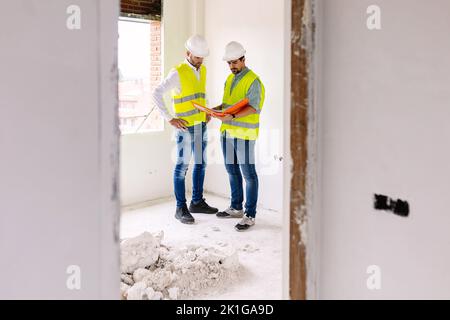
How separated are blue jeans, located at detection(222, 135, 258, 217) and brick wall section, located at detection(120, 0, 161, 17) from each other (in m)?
1.67

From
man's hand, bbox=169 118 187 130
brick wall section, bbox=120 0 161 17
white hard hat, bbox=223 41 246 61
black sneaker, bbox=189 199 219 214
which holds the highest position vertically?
brick wall section, bbox=120 0 161 17

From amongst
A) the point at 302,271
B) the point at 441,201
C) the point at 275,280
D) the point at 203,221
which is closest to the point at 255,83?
the point at 203,221

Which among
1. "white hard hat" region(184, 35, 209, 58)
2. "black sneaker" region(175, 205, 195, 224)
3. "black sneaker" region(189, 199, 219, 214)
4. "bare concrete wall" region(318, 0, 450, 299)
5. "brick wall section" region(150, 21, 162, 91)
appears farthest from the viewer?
"brick wall section" region(150, 21, 162, 91)

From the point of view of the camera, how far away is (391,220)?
1.74 m

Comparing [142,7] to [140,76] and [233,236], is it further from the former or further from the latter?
[233,236]

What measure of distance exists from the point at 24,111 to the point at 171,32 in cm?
398

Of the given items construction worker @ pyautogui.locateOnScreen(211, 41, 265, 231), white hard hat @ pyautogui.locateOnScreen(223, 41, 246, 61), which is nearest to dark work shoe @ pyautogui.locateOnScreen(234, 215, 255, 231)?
construction worker @ pyautogui.locateOnScreen(211, 41, 265, 231)

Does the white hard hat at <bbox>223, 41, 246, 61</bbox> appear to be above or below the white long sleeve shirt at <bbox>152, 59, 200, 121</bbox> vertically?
above

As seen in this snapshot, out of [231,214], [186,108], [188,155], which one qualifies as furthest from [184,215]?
[186,108]

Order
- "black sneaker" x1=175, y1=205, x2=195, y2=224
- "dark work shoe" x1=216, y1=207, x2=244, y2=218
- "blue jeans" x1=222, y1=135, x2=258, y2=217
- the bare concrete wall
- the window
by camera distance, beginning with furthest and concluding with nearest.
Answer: the window → "dark work shoe" x1=216, y1=207, x2=244, y2=218 → "black sneaker" x1=175, y1=205, x2=195, y2=224 → "blue jeans" x1=222, y1=135, x2=258, y2=217 → the bare concrete wall

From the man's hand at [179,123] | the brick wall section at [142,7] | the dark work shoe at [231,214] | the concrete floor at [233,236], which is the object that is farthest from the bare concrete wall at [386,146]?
Answer: the brick wall section at [142,7]

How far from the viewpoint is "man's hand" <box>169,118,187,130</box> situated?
4375mm

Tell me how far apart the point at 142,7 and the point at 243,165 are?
2028 millimetres

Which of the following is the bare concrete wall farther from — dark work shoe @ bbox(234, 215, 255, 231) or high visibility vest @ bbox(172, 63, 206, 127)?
high visibility vest @ bbox(172, 63, 206, 127)
